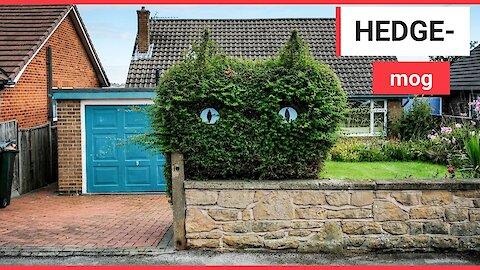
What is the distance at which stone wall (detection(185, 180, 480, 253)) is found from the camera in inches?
338

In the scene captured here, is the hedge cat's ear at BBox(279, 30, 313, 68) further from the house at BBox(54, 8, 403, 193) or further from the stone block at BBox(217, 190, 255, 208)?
the stone block at BBox(217, 190, 255, 208)

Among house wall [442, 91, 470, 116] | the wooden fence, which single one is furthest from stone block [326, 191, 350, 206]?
house wall [442, 91, 470, 116]

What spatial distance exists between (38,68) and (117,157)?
5486mm

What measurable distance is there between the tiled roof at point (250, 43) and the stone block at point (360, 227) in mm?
15969

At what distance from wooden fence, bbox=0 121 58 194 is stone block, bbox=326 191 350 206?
9.20 metres

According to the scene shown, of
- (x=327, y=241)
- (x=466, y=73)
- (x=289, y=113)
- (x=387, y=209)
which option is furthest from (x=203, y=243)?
(x=466, y=73)

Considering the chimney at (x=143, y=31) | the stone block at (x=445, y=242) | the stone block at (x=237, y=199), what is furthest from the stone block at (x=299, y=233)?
the chimney at (x=143, y=31)

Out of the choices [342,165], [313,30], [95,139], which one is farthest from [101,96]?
[313,30]

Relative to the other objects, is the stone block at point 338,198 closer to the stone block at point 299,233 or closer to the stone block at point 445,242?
the stone block at point 299,233

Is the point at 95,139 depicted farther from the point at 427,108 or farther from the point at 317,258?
the point at 427,108

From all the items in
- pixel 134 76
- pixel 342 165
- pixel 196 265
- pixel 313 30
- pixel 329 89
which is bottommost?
pixel 196 265

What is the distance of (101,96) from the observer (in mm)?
14766

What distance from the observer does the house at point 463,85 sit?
28.7 m

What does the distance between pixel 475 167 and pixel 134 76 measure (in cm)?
1689
